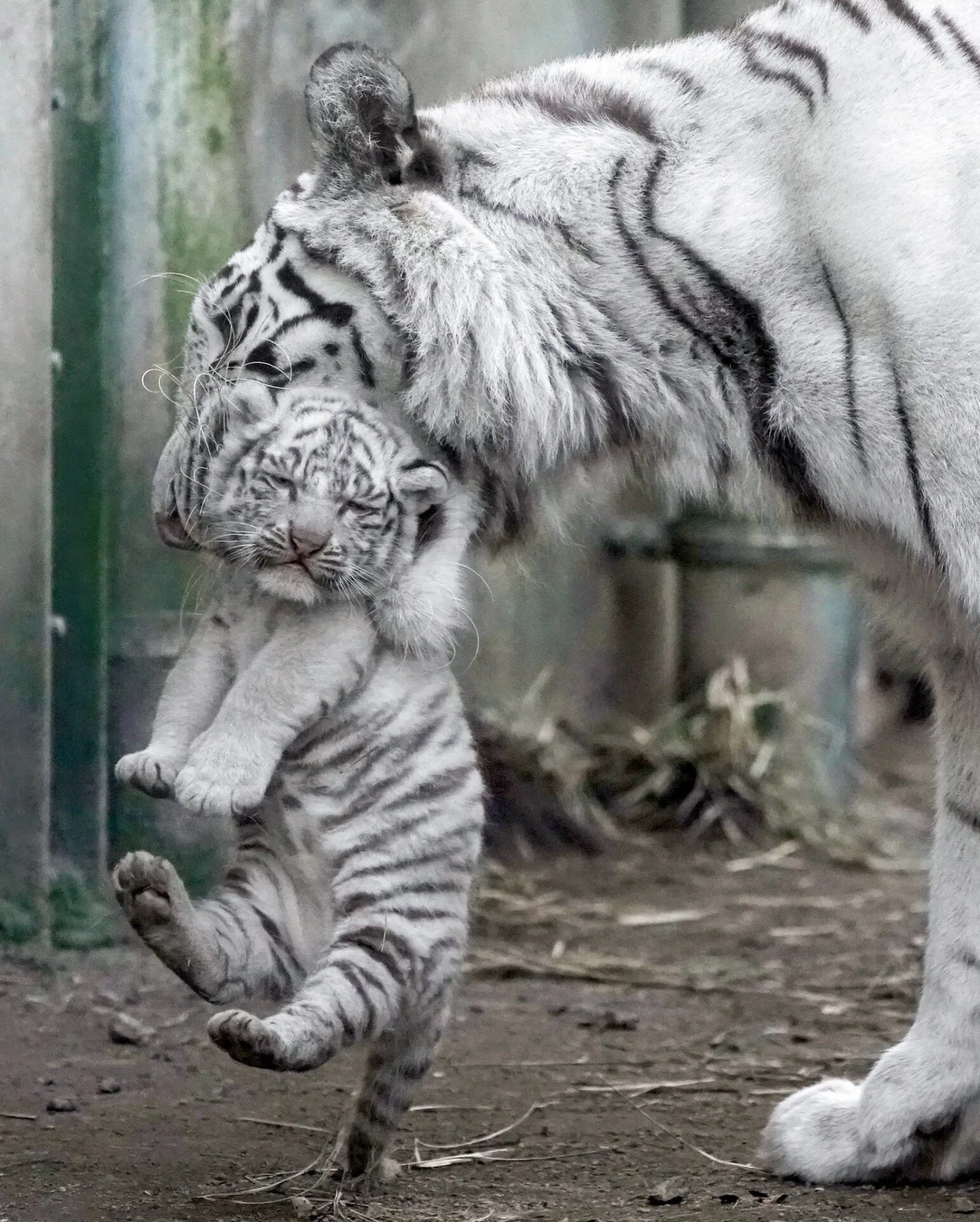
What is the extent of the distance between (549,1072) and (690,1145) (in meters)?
0.48

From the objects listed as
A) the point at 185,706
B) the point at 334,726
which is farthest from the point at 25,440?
the point at 334,726

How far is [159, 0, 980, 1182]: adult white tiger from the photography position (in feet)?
7.17

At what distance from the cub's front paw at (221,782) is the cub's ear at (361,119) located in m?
0.77

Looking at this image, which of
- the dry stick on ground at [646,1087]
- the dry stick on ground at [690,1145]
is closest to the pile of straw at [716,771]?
the dry stick on ground at [646,1087]

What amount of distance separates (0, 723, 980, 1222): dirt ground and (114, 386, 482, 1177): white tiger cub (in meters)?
0.30

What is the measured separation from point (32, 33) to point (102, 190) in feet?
1.09

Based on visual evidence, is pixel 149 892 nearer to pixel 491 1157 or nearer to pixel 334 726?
pixel 334 726

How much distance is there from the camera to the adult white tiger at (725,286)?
2.19 meters

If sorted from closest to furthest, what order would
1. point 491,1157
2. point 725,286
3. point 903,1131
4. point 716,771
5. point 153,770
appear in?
1. point 153,770
2. point 725,286
3. point 903,1131
4. point 491,1157
5. point 716,771

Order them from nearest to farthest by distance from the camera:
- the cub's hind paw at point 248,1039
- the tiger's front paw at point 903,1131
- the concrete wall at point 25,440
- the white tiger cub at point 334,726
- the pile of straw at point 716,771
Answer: the cub's hind paw at point 248,1039 < the white tiger cub at point 334,726 < the tiger's front paw at point 903,1131 < the concrete wall at point 25,440 < the pile of straw at point 716,771

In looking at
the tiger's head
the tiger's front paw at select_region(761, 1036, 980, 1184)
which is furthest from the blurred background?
the tiger's front paw at select_region(761, 1036, 980, 1184)

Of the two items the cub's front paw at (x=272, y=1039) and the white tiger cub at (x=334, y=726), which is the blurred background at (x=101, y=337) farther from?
the cub's front paw at (x=272, y=1039)

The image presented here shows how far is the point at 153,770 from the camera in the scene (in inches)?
85.5

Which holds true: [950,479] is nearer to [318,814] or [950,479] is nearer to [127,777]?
[318,814]
